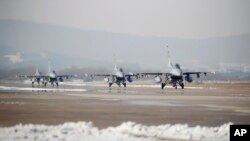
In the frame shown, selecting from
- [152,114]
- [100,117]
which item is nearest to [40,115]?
[100,117]

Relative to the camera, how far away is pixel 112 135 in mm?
17734

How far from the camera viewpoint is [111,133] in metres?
18.2

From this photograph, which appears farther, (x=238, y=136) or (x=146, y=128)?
(x=146, y=128)

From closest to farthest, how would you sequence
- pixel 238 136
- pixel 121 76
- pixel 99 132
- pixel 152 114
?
pixel 238 136
pixel 99 132
pixel 152 114
pixel 121 76

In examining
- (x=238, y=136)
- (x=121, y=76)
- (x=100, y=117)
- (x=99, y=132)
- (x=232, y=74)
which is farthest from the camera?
(x=232, y=74)

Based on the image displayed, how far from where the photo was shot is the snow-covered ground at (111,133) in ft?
56.2

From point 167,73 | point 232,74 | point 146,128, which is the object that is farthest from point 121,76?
point 232,74

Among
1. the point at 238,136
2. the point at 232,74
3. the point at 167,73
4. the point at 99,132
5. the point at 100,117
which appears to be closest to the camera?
the point at 238,136

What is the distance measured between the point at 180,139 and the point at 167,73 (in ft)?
149

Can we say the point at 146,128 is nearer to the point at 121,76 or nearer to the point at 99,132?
the point at 99,132

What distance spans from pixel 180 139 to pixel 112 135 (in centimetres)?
246

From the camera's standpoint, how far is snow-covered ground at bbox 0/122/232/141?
56.2ft

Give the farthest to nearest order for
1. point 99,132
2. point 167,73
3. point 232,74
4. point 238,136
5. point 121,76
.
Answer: point 232,74 → point 121,76 → point 167,73 → point 99,132 → point 238,136

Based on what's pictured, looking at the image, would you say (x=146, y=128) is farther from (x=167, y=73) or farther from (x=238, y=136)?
(x=167, y=73)
